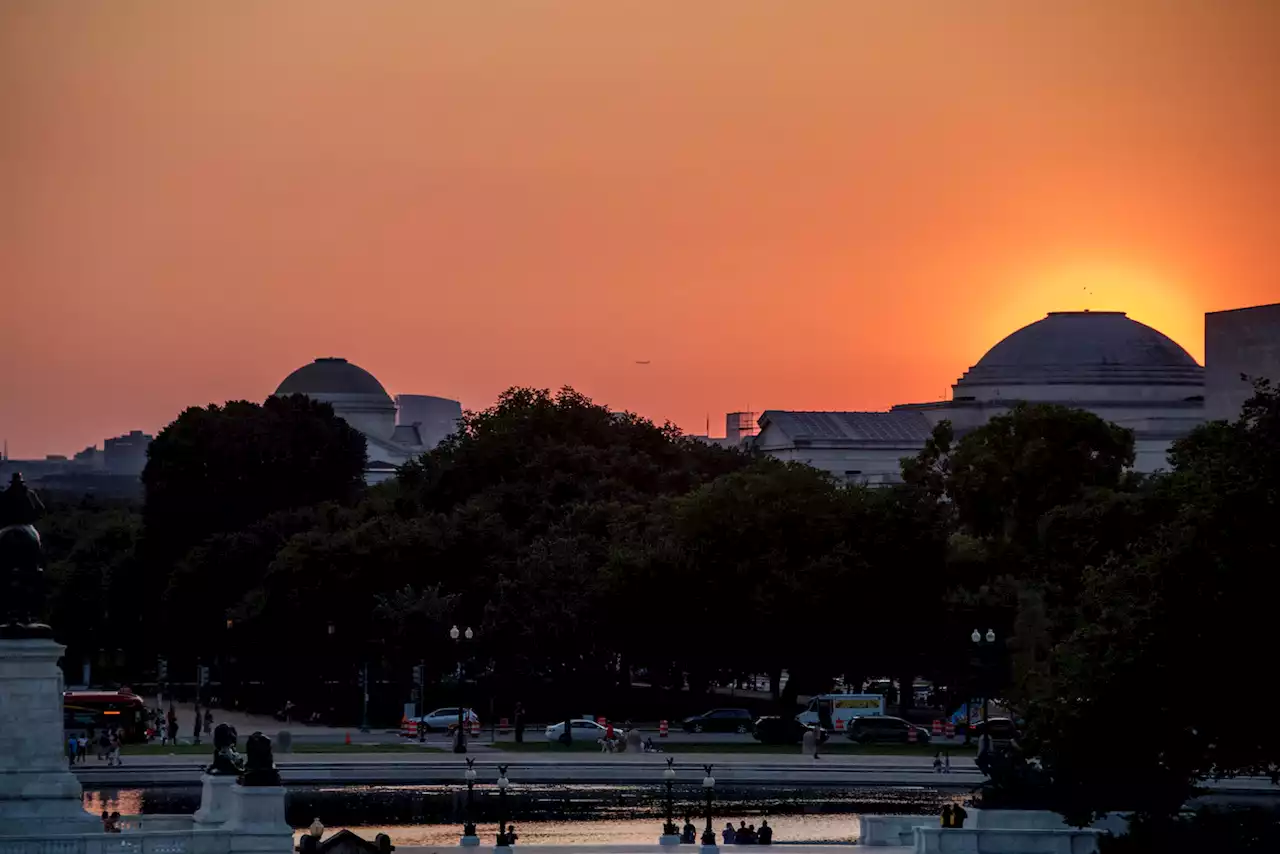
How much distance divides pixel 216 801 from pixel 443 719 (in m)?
A: 43.2

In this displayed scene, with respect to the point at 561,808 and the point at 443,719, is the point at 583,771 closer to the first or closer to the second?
the point at 561,808

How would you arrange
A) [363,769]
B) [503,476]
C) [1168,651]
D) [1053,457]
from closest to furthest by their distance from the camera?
[1168,651] < [363,769] < [1053,457] < [503,476]

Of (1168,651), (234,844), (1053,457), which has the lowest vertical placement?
(234,844)

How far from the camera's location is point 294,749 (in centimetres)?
9125

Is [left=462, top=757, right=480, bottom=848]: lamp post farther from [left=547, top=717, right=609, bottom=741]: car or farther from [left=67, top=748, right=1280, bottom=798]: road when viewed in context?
[left=547, top=717, right=609, bottom=741]: car

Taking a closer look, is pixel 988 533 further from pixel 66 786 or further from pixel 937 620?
pixel 66 786

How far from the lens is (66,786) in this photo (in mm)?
58438

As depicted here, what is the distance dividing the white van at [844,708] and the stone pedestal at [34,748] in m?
47.6

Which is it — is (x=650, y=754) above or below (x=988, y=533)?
below

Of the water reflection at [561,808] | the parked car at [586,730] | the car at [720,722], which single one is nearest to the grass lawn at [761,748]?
the parked car at [586,730]

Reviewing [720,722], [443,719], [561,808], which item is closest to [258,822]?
[561,808]

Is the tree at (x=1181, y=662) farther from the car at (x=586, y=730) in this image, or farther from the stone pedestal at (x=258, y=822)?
the car at (x=586, y=730)

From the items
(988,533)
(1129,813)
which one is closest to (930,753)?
(988,533)

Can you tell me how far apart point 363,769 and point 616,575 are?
72.4ft
